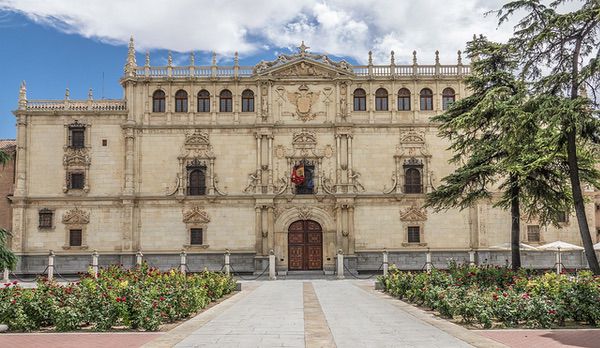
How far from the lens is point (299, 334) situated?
15.7 metres

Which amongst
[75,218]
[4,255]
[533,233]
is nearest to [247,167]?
[75,218]

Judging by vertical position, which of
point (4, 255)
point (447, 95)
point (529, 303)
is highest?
point (447, 95)

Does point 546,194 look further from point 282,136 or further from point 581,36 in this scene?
point 282,136

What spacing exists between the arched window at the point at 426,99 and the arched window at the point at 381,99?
8.94 ft

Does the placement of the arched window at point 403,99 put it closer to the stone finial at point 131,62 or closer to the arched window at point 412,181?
the arched window at point 412,181

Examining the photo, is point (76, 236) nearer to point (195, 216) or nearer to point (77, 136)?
point (77, 136)

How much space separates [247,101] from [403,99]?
37.7 feet

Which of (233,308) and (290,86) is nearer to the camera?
(233,308)

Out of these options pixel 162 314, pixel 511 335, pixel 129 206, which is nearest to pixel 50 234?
pixel 129 206

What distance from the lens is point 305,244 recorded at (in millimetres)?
44375

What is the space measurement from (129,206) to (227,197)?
6.95m

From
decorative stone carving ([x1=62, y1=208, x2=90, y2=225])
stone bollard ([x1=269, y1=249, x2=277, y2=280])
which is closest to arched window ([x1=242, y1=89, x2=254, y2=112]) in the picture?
stone bollard ([x1=269, y1=249, x2=277, y2=280])

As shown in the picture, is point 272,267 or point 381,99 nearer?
point 272,267

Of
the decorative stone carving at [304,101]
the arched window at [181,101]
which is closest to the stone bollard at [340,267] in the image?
the decorative stone carving at [304,101]
